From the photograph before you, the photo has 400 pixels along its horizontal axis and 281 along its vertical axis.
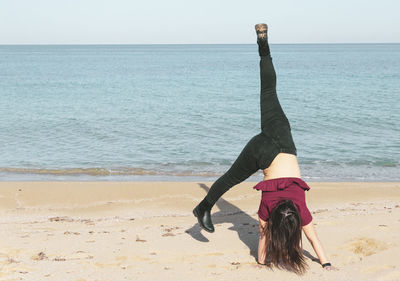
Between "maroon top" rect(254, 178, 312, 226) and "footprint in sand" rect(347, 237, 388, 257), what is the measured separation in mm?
1163

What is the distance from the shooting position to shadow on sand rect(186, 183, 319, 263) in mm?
6594

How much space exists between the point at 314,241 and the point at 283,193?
68cm

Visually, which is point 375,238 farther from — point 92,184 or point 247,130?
point 247,130

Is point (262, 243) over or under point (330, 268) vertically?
over

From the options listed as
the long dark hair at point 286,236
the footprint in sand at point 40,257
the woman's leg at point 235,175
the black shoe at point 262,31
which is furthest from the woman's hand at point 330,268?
the footprint in sand at point 40,257

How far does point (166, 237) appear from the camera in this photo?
22.6 feet

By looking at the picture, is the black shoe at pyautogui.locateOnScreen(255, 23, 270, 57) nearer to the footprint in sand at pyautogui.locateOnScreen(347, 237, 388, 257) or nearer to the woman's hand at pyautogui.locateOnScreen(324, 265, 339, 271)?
the woman's hand at pyautogui.locateOnScreen(324, 265, 339, 271)

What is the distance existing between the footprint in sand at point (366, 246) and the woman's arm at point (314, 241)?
0.70 meters

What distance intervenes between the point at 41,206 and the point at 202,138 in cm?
1013

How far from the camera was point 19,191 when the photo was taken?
11.5m

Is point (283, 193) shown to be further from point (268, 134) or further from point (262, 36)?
point (262, 36)

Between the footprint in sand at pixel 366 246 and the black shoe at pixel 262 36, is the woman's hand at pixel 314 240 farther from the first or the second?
the black shoe at pixel 262 36

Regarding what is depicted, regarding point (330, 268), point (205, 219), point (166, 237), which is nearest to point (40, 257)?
point (166, 237)

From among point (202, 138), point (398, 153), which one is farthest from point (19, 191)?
point (398, 153)
